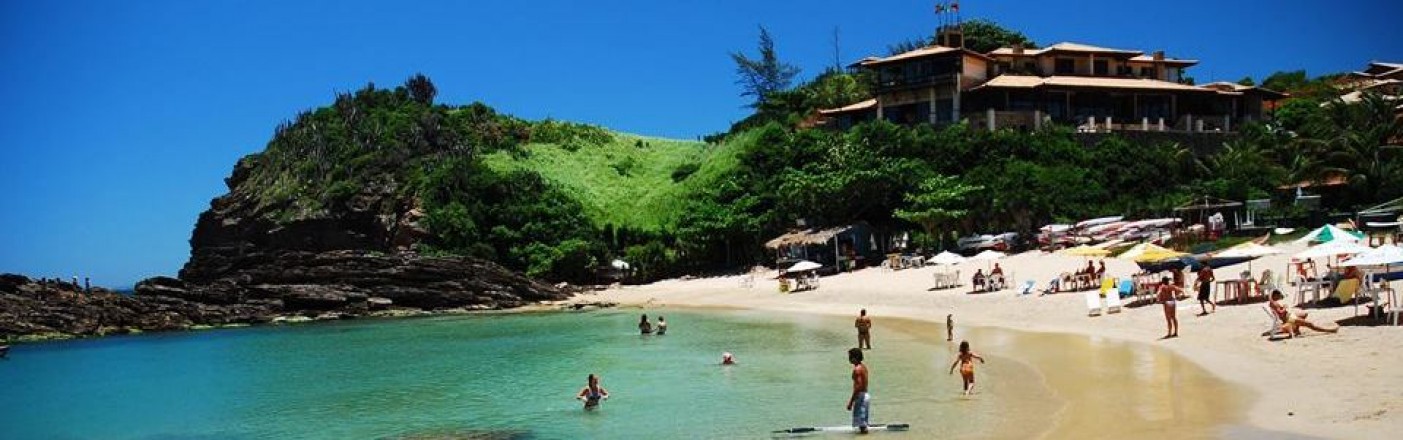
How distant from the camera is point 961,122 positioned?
51.7m

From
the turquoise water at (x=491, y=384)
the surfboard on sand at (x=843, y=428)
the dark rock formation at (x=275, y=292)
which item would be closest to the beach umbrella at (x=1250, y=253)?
the turquoise water at (x=491, y=384)

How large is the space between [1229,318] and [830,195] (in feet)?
84.4

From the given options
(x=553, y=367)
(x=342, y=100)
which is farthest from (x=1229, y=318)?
(x=342, y=100)

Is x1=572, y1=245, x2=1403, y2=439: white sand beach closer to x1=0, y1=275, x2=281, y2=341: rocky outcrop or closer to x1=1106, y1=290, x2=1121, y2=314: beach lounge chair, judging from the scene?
x1=1106, y1=290, x2=1121, y2=314: beach lounge chair

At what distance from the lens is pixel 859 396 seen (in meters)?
14.0

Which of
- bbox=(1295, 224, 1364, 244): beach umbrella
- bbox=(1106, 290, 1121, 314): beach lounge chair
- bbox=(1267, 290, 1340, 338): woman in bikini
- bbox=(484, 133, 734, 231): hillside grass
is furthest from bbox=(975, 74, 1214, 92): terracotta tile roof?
bbox=(1267, 290, 1340, 338): woman in bikini

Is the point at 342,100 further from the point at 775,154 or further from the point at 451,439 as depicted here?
the point at 451,439

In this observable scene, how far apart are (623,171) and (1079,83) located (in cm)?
2854

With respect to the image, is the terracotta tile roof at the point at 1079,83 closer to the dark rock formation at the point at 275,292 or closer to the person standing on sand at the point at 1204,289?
the dark rock formation at the point at 275,292

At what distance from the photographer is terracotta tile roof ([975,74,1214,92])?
52156mm

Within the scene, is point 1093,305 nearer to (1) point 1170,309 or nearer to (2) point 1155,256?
(2) point 1155,256

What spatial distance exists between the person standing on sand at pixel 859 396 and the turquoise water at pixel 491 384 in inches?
38.3

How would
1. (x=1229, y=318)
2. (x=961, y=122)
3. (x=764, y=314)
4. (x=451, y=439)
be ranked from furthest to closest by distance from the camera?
(x=961, y=122), (x=764, y=314), (x=1229, y=318), (x=451, y=439)

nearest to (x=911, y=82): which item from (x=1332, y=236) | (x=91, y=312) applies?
(x=1332, y=236)
